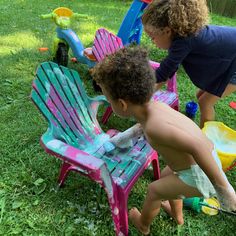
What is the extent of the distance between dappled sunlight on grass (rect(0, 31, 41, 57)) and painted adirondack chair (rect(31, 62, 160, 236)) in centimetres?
180

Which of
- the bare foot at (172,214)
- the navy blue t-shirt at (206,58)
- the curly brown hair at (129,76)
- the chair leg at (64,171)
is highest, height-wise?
the curly brown hair at (129,76)

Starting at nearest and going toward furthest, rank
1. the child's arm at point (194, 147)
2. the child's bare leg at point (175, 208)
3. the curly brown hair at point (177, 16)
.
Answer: the child's arm at point (194, 147) → the child's bare leg at point (175, 208) → the curly brown hair at point (177, 16)

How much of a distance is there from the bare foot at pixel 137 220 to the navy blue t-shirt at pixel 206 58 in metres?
0.82

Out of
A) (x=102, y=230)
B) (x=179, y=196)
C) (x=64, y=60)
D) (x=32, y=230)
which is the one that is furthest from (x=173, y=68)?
(x=64, y=60)

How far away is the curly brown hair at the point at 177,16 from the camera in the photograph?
1.96m

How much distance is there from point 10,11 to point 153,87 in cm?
409

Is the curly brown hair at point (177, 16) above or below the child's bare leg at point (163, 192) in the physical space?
above

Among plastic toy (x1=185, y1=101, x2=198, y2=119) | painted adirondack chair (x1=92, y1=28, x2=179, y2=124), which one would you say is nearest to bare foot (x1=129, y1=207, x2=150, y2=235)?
painted adirondack chair (x1=92, y1=28, x2=179, y2=124)

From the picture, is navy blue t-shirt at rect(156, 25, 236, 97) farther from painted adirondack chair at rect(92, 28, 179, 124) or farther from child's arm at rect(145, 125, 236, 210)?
child's arm at rect(145, 125, 236, 210)

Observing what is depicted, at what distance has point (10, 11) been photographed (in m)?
4.88

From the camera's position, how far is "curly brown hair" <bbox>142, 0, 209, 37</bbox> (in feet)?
6.44

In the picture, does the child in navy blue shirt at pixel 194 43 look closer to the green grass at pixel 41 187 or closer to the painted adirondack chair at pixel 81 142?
the painted adirondack chair at pixel 81 142

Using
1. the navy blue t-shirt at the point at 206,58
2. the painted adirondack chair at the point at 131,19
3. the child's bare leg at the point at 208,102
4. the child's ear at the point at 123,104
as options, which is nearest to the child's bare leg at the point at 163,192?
the child's ear at the point at 123,104

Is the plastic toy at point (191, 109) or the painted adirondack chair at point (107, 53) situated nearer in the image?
the painted adirondack chair at point (107, 53)
